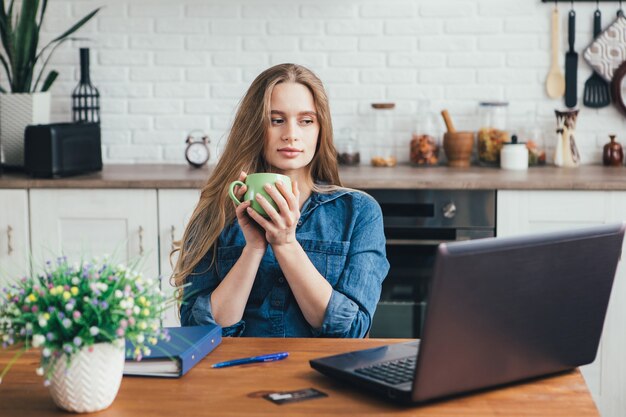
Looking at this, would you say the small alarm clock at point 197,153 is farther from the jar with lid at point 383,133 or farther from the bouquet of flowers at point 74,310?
the bouquet of flowers at point 74,310

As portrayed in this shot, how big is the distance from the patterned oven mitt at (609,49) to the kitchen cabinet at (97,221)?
1.97 m

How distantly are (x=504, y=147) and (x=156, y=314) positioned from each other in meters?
Answer: 2.71

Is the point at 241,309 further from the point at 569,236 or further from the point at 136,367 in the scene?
the point at 569,236

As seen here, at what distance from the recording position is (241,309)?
2012mm

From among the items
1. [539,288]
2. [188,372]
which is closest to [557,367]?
[539,288]

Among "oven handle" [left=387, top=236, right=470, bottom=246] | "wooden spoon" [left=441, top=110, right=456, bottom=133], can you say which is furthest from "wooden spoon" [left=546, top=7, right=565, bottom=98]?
"oven handle" [left=387, top=236, right=470, bottom=246]

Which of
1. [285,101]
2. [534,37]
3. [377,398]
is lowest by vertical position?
[377,398]

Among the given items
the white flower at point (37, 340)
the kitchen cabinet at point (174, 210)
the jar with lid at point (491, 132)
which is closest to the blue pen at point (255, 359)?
the white flower at point (37, 340)

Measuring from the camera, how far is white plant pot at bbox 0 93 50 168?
3.88 m

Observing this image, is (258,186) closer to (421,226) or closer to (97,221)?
(421,226)

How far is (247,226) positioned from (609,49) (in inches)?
104

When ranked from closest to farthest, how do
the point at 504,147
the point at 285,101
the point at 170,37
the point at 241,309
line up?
the point at 241,309, the point at 285,101, the point at 504,147, the point at 170,37

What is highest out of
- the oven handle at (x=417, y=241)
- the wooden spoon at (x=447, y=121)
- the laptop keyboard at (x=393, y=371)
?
the wooden spoon at (x=447, y=121)

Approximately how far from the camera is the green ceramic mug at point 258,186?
1777 mm
